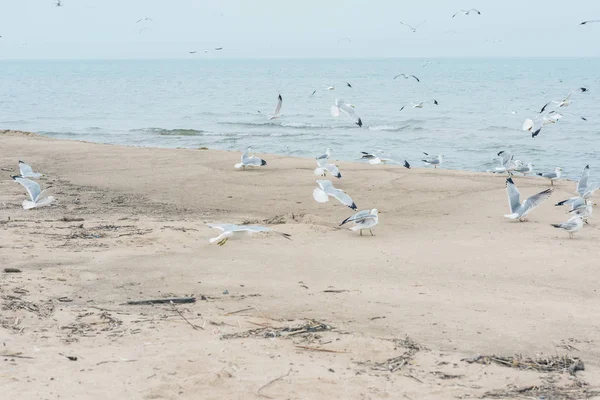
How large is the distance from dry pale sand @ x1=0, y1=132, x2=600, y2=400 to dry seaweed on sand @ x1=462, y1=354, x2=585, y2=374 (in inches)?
2.9

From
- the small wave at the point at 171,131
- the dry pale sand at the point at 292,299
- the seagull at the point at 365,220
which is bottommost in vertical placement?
the small wave at the point at 171,131

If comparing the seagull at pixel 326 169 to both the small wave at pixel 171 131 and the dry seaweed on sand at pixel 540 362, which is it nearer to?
the dry seaweed on sand at pixel 540 362

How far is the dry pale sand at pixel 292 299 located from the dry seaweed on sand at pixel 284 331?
0.01m

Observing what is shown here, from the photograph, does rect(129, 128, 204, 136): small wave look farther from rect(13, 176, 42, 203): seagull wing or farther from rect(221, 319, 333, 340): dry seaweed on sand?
rect(221, 319, 333, 340): dry seaweed on sand

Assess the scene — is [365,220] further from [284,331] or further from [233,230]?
[284,331]

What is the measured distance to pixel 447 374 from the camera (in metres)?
4.39

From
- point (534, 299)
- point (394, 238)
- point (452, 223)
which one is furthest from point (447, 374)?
point (452, 223)

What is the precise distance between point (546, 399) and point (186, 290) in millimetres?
2921

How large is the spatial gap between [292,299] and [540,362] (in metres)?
1.92

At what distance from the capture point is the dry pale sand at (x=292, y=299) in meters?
4.19

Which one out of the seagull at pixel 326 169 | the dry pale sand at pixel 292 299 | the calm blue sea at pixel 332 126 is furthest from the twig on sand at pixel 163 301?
the calm blue sea at pixel 332 126

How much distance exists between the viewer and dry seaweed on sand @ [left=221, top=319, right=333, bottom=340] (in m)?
4.89

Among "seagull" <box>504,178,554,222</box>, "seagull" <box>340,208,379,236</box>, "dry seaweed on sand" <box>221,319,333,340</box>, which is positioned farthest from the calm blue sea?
"dry seaweed on sand" <box>221,319,333,340</box>

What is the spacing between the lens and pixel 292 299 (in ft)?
18.8
